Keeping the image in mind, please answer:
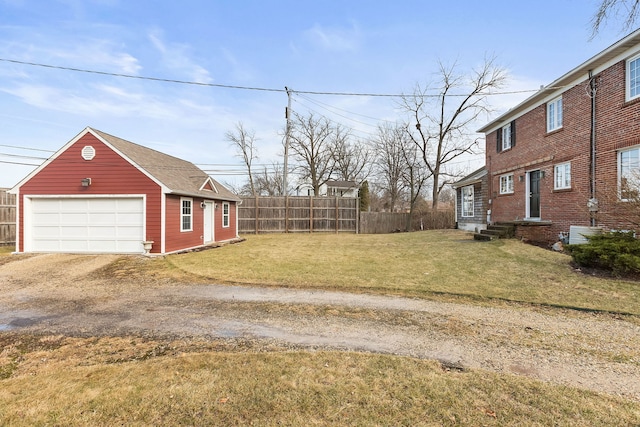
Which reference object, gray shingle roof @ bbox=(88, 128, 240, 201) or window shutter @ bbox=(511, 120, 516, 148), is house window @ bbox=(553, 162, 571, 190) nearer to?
window shutter @ bbox=(511, 120, 516, 148)

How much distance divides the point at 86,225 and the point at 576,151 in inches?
688

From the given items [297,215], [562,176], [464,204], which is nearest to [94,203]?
[297,215]

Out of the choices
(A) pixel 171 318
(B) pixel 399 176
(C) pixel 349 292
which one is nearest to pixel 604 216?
(C) pixel 349 292

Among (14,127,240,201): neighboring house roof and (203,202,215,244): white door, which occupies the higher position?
(14,127,240,201): neighboring house roof

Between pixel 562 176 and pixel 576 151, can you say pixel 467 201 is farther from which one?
pixel 576 151

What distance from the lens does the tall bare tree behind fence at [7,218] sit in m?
14.0

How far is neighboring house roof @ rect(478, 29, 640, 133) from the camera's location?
864 cm

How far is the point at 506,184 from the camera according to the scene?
15359mm

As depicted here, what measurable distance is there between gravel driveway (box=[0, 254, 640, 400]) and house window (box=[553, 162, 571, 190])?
8446mm

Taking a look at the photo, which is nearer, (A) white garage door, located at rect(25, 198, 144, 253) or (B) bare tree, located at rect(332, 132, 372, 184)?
(A) white garage door, located at rect(25, 198, 144, 253)

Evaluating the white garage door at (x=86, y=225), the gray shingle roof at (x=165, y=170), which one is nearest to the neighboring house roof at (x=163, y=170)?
the gray shingle roof at (x=165, y=170)

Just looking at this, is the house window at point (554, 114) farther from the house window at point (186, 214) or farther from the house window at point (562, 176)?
the house window at point (186, 214)

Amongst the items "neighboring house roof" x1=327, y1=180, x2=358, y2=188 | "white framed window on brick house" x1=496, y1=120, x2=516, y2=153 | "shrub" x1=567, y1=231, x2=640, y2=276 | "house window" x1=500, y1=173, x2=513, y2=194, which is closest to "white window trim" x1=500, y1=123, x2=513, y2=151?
"white framed window on brick house" x1=496, y1=120, x2=516, y2=153

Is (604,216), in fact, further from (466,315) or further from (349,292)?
(349,292)
